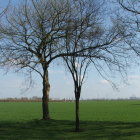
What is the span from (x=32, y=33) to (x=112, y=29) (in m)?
5.76

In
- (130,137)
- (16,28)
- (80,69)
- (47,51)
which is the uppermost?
(16,28)

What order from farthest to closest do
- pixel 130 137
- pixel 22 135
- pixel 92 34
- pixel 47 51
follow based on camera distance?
pixel 47 51 → pixel 92 34 → pixel 22 135 → pixel 130 137

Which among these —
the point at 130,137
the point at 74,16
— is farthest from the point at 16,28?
the point at 130,137

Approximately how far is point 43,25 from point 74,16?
3721 mm

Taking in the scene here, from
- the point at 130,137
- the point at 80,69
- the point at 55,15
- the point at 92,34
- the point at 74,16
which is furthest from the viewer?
the point at 55,15

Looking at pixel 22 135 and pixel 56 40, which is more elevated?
pixel 56 40

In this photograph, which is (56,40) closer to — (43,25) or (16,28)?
(43,25)

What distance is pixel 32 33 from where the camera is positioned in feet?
76.5

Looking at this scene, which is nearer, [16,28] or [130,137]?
[130,137]

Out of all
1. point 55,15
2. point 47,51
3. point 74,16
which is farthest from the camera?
point 47,51

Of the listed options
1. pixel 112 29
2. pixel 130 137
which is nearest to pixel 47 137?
pixel 130 137

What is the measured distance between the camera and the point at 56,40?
23.3 meters

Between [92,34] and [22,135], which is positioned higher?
[92,34]

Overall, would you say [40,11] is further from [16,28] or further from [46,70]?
[46,70]
